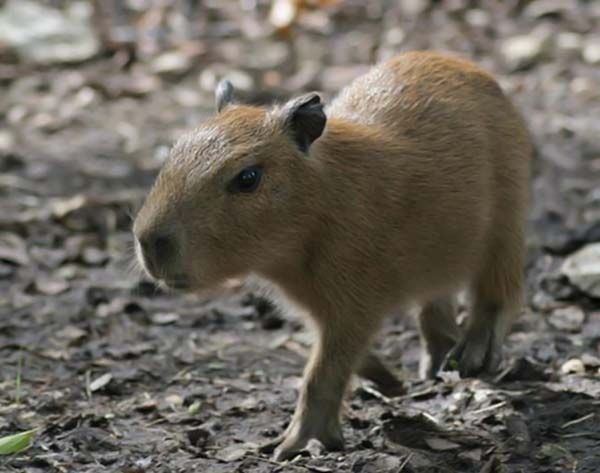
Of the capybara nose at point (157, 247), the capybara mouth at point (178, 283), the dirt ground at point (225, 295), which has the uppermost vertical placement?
the capybara nose at point (157, 247)

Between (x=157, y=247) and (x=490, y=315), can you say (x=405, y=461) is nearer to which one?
(x=157, y=247)

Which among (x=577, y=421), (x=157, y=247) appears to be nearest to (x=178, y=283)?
(x=157, y=247)

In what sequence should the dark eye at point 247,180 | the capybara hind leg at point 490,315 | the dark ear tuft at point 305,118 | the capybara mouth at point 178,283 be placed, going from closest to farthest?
the capybara mouth at point 178,283 < the dark eye at point 247,180 < the dark ear tuft at point 305,118 < the capybara hind leg at point 490,315

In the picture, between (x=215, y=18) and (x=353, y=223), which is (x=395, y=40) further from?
(x=353, y=223)

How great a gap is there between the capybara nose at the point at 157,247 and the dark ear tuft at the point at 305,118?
0.77m

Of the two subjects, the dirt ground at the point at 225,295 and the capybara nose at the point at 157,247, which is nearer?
the capybara nose at the point at 157,247

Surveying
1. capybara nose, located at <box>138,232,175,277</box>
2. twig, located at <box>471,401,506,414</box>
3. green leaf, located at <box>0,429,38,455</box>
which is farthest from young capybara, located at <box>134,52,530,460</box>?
green leaf, located at <box>0,429,38,455</box>

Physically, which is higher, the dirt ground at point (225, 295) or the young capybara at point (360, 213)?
the young capybara at point (360, 213)

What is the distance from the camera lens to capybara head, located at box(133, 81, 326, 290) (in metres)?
4.83

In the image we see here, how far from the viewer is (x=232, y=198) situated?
4973 millimetres

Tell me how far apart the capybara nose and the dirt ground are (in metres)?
0.82

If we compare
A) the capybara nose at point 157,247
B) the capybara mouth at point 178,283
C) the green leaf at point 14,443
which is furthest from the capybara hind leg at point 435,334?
the green leaf at point 14,443

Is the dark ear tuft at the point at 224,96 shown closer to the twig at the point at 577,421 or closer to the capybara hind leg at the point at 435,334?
the capybara hind leg at the point at 435,334

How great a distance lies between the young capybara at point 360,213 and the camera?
496cm
